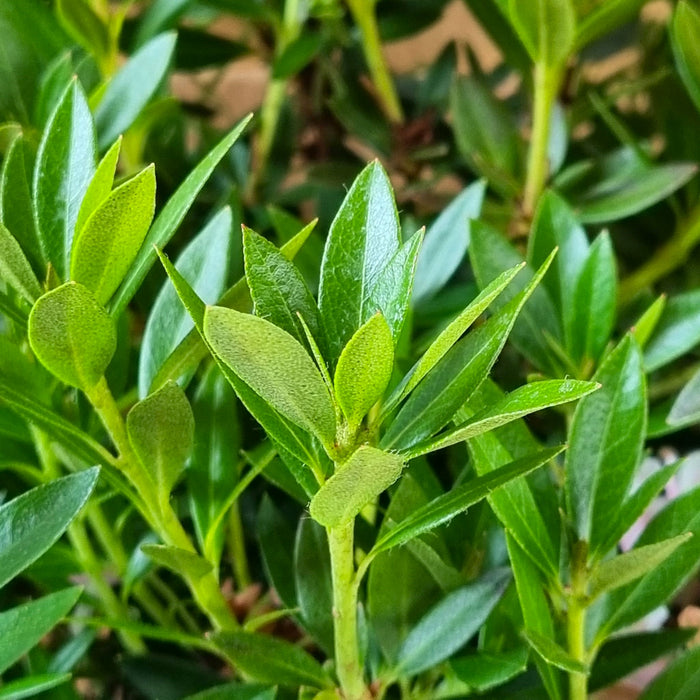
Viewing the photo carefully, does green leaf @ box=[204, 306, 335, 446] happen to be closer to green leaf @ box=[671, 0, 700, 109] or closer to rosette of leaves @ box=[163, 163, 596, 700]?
rosette of leaves @ box=[163, 163, 596, 700]

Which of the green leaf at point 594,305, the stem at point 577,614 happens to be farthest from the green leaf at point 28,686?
the green leaf at point 594,305

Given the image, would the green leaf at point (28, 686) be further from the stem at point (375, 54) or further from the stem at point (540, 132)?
the stem at point (375, 54)

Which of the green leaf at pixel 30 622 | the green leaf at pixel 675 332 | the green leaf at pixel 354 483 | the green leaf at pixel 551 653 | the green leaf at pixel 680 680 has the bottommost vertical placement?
the green leaf at pixel 680 680

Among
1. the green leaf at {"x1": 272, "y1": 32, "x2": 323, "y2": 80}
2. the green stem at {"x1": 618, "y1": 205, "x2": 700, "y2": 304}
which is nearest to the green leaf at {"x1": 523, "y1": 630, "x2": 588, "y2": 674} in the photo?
the green stem at {"x1": 618, "y1": 205, "x2": 700, "y2": 304}

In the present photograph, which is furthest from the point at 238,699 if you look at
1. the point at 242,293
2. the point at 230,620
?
the point at 242,293

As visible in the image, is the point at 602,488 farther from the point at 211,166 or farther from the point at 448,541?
the point at 211,166

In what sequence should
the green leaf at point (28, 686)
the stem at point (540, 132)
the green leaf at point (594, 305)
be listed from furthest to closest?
the stem at point (540, 132) < the green leaf at point (594, 305) < the green leaf at point (28, 686)
